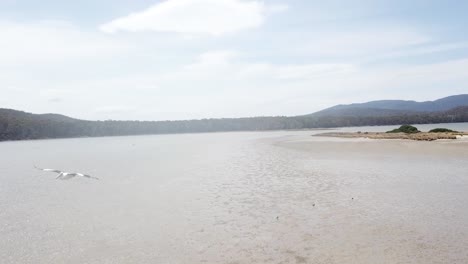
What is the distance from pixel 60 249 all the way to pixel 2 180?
22.2m

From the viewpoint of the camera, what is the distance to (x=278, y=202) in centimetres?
1731

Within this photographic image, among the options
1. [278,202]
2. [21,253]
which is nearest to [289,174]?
[278,202]

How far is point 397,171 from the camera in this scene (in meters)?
26.2

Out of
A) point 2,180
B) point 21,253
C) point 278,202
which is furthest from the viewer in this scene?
point 2,180

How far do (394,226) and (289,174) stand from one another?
46.0 ft

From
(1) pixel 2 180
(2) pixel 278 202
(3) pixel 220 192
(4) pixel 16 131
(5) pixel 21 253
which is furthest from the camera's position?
(4) pixel 16 131

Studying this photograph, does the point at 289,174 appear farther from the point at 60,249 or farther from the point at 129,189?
the point at 60,249

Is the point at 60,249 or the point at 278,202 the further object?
the point at 278,202

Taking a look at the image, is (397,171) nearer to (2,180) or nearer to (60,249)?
(60,249)

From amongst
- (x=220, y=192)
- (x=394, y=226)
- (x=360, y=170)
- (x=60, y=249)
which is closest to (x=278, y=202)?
(x=220, y=192)

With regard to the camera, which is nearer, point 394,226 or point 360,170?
point 394,226

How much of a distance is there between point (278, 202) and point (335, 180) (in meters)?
6.99

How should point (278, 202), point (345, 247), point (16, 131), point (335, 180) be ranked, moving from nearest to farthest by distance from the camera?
1. point (345, 247)
2. point (278, 202)
3. point (335, 180)
4. point (16, 131)

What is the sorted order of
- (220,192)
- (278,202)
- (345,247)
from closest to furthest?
(345,247) → (278,202) → (220,192)
